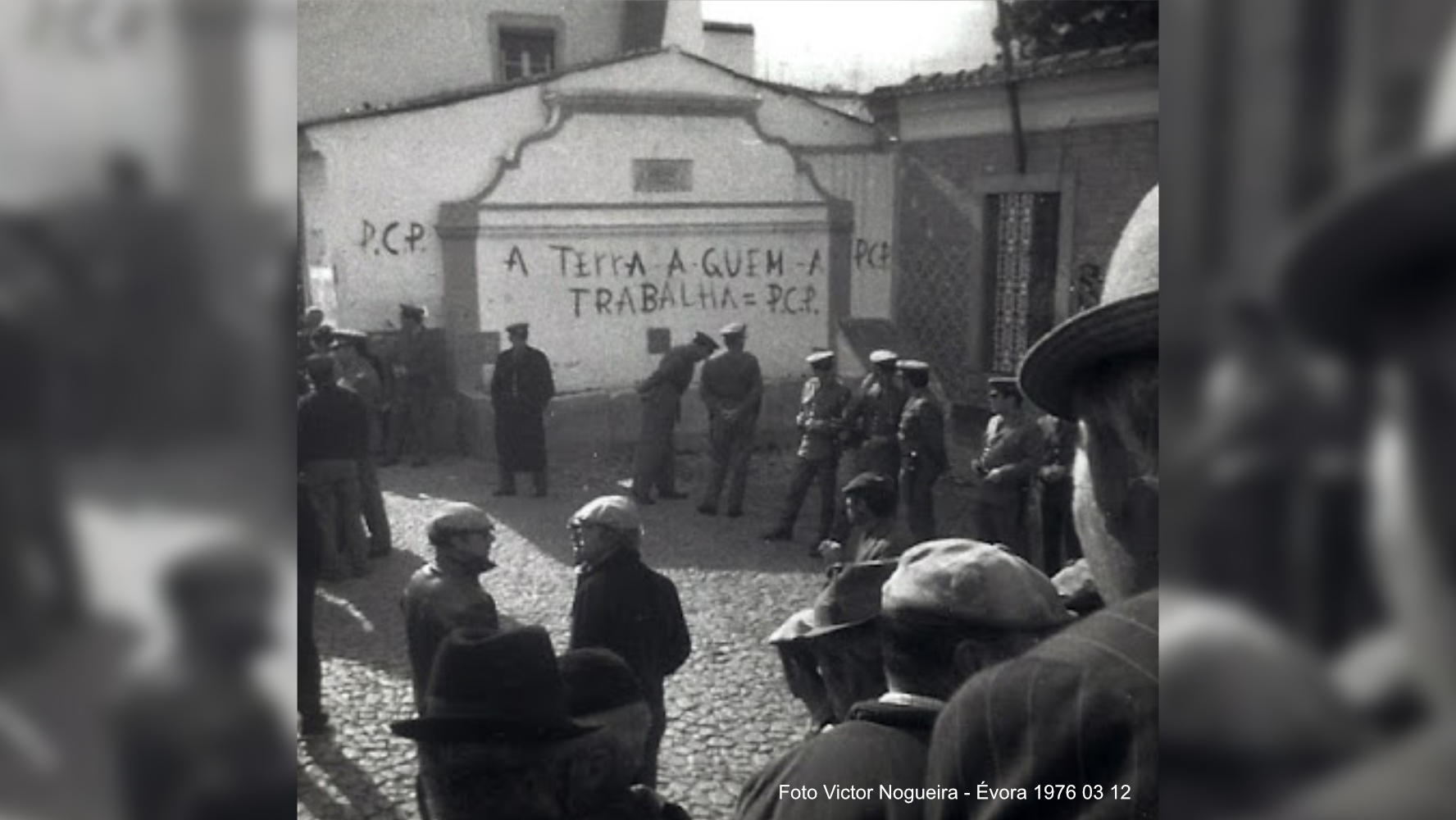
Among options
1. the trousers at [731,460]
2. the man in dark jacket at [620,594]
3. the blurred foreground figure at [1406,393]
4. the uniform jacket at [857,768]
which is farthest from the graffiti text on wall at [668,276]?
the blurred foreground figure at [1406,393]

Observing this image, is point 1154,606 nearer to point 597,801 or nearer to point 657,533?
point 657,533

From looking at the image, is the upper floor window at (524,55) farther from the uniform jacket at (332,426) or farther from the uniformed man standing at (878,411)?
the uniformed man standing at (878,411)

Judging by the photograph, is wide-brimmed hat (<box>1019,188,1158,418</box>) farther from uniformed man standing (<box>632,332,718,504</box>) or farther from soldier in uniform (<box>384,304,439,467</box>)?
soldier in uniform (<box>384,304,439,467</box>)

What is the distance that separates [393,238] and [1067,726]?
0.97m

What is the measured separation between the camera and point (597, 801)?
1.63 metres

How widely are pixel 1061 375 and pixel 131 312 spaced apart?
33.7 inches

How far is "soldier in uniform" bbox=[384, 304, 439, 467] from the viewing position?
4.65ft

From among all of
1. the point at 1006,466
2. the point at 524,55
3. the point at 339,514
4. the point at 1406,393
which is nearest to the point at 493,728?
the point at 339,514

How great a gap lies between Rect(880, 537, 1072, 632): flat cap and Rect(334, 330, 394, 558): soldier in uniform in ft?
2.21

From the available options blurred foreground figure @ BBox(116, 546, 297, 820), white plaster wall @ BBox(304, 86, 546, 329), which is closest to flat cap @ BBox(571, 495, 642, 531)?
white plaster wall @ BBox(304, 86, 546, 329)

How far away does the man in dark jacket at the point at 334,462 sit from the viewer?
46.3 inches

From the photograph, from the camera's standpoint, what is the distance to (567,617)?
1.51 m

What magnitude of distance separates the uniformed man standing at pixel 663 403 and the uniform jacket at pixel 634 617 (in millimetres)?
104

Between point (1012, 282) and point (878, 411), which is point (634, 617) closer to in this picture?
point (878, 411)
